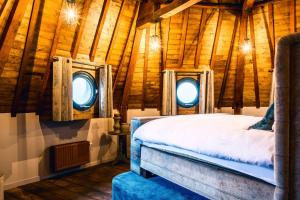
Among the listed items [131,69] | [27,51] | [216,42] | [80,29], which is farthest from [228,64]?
[27,51]

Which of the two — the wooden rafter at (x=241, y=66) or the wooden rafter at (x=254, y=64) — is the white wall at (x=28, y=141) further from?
the wooden rafter at (x=254, y=64)

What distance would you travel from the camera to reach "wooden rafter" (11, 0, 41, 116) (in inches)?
132

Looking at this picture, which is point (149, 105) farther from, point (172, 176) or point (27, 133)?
point (172, 176)

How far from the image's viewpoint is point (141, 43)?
5.15 meters

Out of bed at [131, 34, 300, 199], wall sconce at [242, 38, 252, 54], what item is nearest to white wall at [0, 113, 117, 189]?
bed at [131, 34, 300, 199]

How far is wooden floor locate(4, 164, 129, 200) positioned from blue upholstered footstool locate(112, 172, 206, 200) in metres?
1.14

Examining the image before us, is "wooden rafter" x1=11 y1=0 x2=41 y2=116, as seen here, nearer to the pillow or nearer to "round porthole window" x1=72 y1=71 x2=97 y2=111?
"round porthole window" x1=72 y1=71 x2=97 y2=111

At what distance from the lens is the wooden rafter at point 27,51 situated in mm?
3346

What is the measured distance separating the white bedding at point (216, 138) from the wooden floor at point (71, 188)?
5.78 feet

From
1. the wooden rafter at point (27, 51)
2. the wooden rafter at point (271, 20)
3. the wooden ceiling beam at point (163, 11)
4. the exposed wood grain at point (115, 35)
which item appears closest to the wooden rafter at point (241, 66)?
the wooden rafter at point (271, 20)

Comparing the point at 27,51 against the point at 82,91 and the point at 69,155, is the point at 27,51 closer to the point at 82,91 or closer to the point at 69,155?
the point at 82,91

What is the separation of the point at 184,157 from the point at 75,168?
11.2ft

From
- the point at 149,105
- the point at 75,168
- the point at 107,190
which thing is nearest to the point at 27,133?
the point at 75,168

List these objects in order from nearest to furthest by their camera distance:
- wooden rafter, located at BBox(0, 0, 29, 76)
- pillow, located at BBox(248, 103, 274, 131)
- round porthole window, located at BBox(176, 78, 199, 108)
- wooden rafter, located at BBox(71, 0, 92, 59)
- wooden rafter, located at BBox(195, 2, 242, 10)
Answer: pillow, located at BBox(248, 103, 274, 131)
wooden rafter, located at BBox(0, 0, 29, 76)
wooden rafter, located at BBox(71, 0, 92, 59)
wooden rafter, located at BBox(195, 2, 242, 10)
round porthole window, located at BBox(176, 78, 199, 108)
